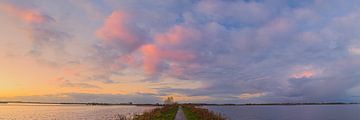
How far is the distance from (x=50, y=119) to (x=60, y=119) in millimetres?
2019

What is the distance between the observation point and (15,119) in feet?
190

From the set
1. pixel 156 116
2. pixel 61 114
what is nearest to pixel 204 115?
pixel 156 116

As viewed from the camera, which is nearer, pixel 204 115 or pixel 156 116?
pixel 204 115

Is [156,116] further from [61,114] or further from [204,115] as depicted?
[61,114]

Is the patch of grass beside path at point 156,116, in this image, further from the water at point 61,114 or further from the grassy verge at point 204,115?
the water at point 61,114

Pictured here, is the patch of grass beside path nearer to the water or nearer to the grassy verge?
the grassy verge

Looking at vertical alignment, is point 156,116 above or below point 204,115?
below

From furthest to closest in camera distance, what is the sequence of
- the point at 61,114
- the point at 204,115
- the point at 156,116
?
1. the point at 61,114
2. the point at 156,116
3. the point at 204,115

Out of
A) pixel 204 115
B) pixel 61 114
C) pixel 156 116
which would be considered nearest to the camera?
pixel 204 115

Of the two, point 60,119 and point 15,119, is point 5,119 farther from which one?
point 60,119

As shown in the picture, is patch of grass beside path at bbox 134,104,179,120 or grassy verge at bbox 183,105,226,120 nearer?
grassy verge at bbox 183,105,226,120

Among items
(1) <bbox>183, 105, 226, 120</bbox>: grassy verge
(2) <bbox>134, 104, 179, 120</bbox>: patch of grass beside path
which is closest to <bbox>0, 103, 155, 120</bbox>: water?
(2) <bbox>134, 104, 179, 120</bbox>: patch of grass beside path

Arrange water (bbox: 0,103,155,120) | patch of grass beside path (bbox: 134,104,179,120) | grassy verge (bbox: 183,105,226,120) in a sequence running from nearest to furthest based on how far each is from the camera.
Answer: grassy verge (bbox: 183,105,226,120)
patch of grass beside path (bbox: 134,104,179,120)
water (bbox: 0,103,155,120)

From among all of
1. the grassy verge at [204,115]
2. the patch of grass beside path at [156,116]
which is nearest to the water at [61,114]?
the patch of grass beside path at [156,116]
